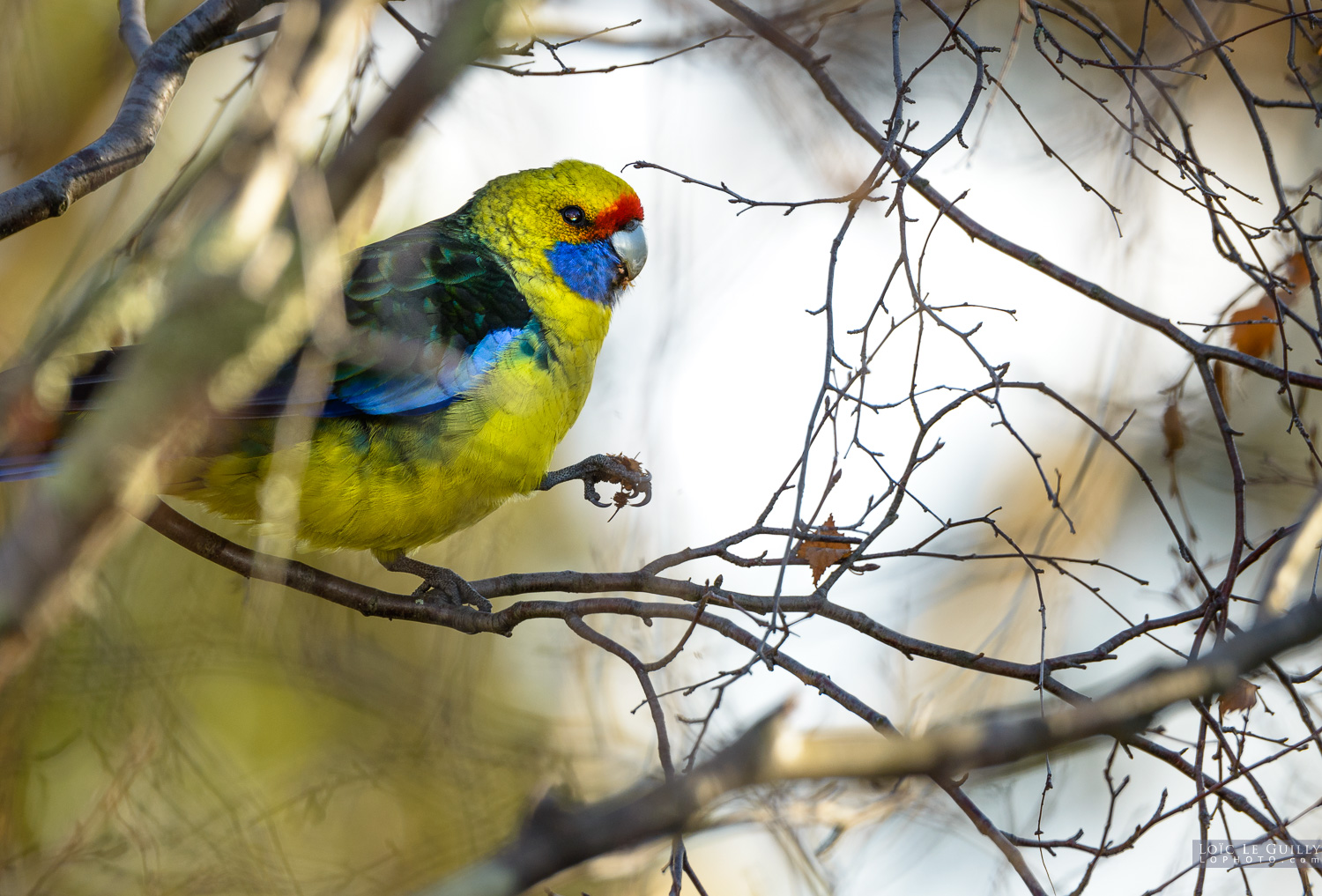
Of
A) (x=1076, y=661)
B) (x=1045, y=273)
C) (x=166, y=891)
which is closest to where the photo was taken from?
(x=1076, y=661)

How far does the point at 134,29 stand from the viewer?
3047mm

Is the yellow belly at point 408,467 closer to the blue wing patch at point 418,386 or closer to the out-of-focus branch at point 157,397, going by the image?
the blue wing patch at point 418,386

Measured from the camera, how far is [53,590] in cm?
223

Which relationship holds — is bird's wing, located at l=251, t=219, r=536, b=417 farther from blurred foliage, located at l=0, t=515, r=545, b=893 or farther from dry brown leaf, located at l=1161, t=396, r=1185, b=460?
dry brown leaf, located at l=1161, t=396, r=1185, b=460

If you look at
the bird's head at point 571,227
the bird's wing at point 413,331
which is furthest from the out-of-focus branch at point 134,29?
the bird's head at point 571,227

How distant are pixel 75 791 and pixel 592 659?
2643 millimetres

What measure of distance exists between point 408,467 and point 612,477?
0.77 meters

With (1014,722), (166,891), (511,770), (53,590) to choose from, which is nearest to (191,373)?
(53,590)

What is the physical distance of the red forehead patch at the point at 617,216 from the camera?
4.40 m

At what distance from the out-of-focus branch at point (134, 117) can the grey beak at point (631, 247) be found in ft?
6.12

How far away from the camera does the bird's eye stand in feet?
14.4

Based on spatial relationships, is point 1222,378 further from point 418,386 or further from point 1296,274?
point 418,386

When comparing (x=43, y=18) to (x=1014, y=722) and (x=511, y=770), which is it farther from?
(x=1014, y=722)

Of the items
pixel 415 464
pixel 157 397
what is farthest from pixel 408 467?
pixel 157 397
